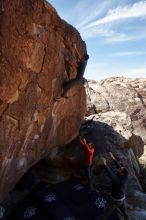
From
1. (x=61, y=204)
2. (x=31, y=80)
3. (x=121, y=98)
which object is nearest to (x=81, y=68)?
(x=31, y=80)

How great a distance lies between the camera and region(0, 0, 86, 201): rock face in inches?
205

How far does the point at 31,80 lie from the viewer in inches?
226

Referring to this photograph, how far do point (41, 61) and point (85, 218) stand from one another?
2.45 m

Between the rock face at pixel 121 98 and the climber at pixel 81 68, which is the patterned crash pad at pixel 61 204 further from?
the rock face at pixel 121 98

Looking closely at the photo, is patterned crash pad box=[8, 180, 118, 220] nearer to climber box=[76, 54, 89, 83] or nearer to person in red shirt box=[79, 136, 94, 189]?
person in red shirt box=[79, 136, 94, 189]

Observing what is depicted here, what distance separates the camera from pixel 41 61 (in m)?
5.84

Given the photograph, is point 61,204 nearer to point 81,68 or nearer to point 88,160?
point 88,160

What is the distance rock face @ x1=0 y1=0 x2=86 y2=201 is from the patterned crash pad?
0.43 meters

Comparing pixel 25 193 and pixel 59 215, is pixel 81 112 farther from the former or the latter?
pixel 59 215

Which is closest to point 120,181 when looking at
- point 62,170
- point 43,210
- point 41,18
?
point 43,210

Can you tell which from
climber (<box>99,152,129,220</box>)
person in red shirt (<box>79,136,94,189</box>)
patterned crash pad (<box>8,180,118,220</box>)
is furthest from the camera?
person in red shirt (<box>79,136,94,189</box>)

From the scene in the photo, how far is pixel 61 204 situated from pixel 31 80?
1.92 meters

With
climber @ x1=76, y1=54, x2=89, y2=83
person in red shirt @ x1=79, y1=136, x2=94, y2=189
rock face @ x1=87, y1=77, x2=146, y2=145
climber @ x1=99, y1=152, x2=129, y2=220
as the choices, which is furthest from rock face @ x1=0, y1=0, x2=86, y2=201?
rock face @ x1=87, y1=77, x2=146, y2=145

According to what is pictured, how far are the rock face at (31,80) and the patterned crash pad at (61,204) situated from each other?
434mm
